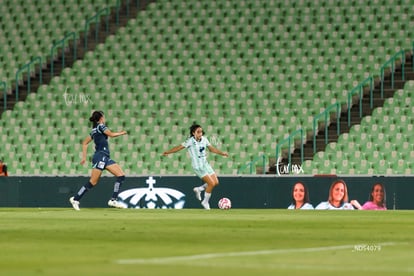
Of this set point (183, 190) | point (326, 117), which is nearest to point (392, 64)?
point (326, 117)

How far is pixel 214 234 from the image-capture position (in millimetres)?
15289

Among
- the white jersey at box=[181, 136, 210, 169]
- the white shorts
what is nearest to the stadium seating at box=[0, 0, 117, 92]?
the white jersey at box=[181, 136, 210, 169]

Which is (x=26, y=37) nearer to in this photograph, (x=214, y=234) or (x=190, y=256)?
(x=214, y=234)

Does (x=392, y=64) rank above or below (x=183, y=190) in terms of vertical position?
above

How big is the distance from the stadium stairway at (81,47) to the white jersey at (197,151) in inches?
483

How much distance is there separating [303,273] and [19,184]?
2318 centimetres

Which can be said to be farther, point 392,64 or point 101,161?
point 392,64

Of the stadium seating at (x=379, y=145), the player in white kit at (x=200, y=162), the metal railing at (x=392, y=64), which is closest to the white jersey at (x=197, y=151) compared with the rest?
the player in white kit at (x=200, y=162)

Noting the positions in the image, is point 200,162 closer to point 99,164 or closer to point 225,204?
point 225,204

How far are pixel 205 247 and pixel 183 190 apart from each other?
17.5m

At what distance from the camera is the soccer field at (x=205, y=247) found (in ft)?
31.1

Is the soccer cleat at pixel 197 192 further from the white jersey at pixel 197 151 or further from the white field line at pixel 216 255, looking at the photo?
the white field line at pixel 216 255

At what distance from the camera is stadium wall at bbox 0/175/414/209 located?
2856 centimetres

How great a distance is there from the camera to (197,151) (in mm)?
27984
